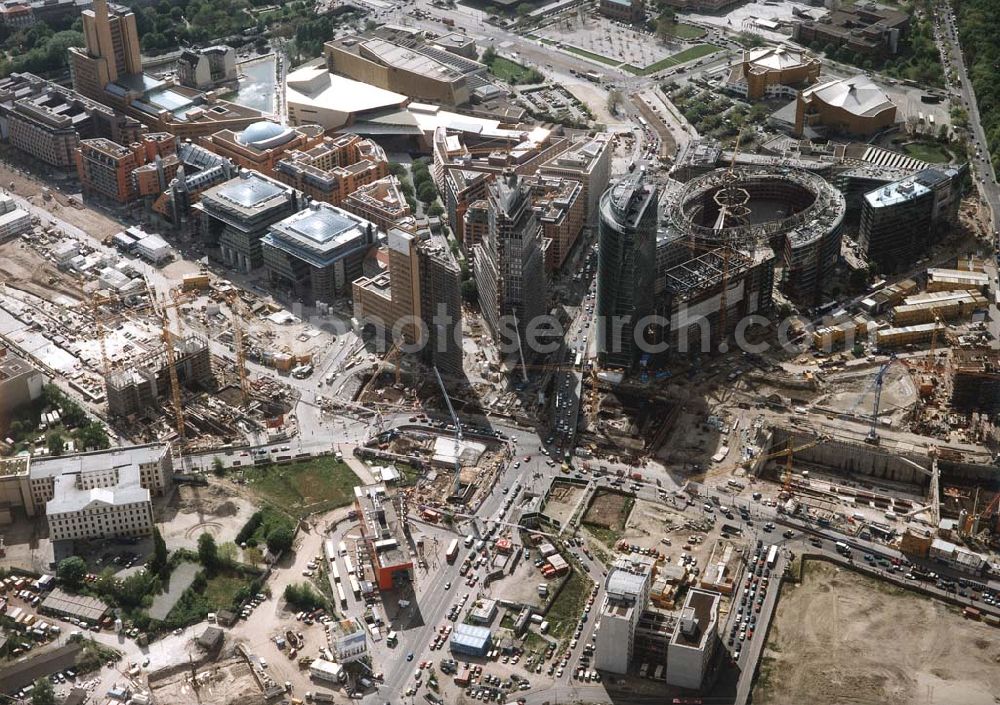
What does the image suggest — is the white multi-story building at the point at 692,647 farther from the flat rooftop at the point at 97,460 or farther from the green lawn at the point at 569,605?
the flat rooftop at the point at 97,460

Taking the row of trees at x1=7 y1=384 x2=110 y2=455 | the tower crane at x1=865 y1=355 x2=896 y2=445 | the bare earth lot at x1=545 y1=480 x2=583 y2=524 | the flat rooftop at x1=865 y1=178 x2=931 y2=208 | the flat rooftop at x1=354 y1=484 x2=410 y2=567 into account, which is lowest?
the bare earth lot at x1=545 y1=480 x2=583 y2=524

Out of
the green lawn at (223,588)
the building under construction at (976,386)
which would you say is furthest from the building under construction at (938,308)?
the green lawn at (223,588)

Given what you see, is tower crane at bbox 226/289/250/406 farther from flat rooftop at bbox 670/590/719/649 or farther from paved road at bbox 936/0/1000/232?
paved road at bbox 936/0/1000/232

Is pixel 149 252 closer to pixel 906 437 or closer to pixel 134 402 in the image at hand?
pixel 134 402

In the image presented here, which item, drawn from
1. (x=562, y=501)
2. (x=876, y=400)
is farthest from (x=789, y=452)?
(x=562, y=501)

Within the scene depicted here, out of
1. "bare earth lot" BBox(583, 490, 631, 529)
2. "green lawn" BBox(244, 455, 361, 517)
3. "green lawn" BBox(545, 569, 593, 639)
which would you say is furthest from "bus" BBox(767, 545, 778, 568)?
"green lawn" BBox(244, 455, 361, 517)

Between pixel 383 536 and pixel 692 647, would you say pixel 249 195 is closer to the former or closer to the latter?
pixel 383 536
